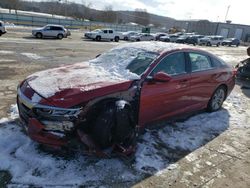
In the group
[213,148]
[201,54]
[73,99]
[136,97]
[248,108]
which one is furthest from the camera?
[248,108]

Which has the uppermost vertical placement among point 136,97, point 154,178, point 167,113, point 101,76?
point 101,76

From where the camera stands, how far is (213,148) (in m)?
4.16

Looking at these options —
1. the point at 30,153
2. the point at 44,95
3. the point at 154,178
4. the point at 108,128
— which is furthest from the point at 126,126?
the point at 30,153

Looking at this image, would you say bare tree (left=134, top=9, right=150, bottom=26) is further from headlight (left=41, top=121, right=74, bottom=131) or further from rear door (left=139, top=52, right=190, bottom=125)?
headlight (left=41, top=121, right=74, bottom=131)

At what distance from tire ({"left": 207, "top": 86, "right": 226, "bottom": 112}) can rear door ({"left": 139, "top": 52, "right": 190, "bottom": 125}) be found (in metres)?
1.11

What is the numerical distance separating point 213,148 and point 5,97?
4673 millimetres

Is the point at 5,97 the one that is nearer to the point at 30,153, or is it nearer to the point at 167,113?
the point at 30,153

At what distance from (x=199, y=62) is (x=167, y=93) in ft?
4.43

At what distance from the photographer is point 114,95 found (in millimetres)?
3447

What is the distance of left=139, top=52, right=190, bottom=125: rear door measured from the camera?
12.7ft

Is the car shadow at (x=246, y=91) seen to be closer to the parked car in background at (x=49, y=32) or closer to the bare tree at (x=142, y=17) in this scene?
the parked car in background at (x=49, y=32)

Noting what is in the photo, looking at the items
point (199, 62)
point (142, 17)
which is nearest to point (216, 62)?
point (199, 62)

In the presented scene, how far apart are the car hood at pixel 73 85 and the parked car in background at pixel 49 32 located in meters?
22.1

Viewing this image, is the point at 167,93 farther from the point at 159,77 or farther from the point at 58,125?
the point at 58,125
